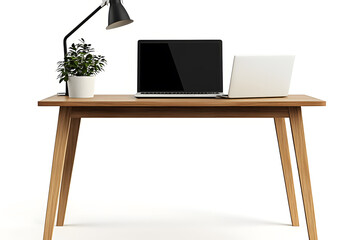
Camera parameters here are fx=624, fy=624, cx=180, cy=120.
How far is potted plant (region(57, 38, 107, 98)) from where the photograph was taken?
3.79 meters

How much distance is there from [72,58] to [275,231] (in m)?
1.74

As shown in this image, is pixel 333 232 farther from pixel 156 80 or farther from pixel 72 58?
pixel 72 58

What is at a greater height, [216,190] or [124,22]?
[124,22]

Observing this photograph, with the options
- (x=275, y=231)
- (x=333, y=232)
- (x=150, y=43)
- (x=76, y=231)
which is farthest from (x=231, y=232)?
(x=150, y=43)

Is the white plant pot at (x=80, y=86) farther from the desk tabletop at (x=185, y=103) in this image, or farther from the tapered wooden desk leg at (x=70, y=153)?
the tapered wooden desk leg at (x=70, y=153)

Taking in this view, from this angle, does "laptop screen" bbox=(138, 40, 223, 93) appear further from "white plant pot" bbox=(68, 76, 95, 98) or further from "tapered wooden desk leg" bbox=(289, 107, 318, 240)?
"tapered wooden desk leg" bbox=(289, 107, 318, 240)

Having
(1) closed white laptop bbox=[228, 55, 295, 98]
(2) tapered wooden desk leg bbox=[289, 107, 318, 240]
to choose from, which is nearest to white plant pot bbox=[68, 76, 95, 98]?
(1) closed white laptop bbox=[228, 55, 295, 98]

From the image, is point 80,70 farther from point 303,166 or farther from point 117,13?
point 303,166

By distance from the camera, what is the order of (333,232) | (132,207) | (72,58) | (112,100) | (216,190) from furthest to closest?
1. (216,190)
2. (132,207)
3. (333,232)
4. (72,58)
5. (112,100)

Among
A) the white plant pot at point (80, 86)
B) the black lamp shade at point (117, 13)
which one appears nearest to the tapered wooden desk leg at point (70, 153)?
the white plant pot at point (80, 86)

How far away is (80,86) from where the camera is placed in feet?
12.4

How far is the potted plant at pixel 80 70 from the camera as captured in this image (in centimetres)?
379

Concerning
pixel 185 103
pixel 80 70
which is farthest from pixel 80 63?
pixel 185 103

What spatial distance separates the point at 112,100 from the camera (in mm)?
3592
